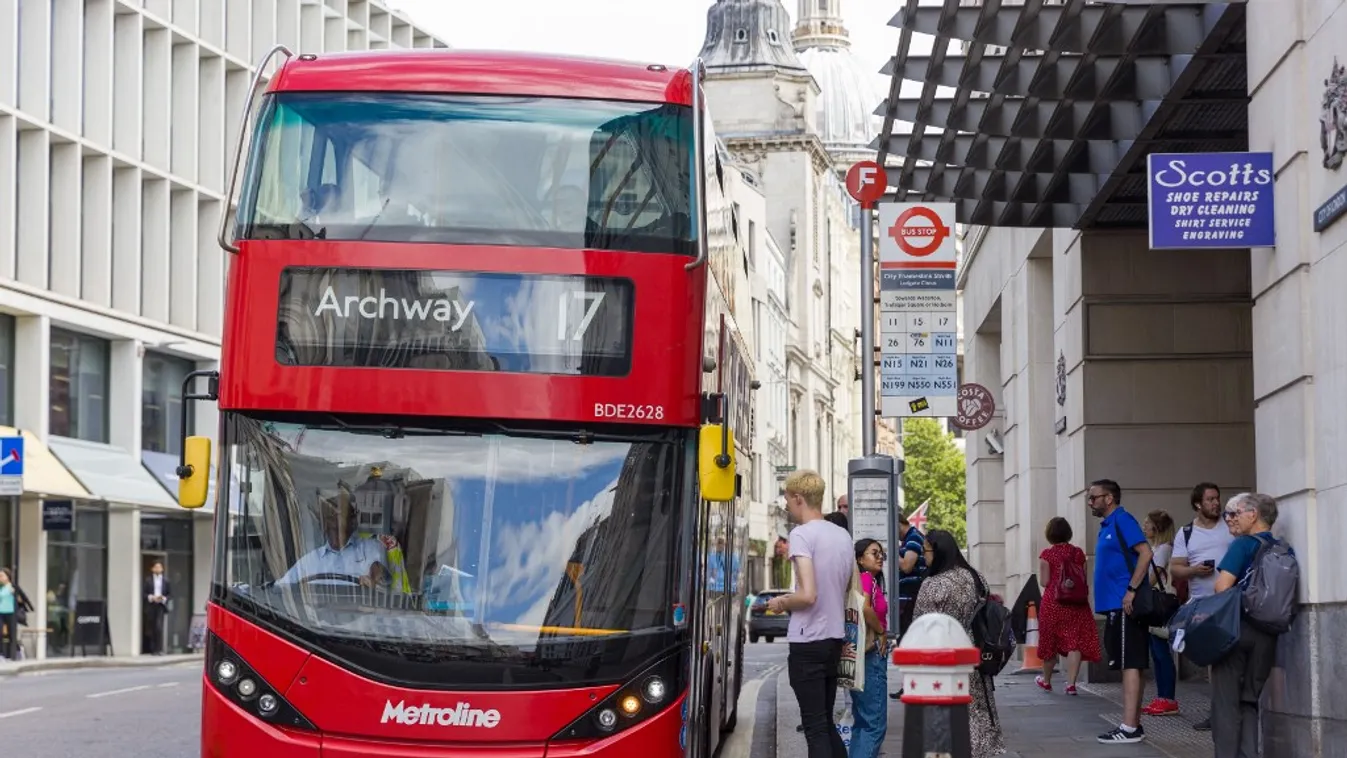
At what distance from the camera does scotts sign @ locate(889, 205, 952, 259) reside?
1778cm

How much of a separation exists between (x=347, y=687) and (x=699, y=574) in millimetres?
1966

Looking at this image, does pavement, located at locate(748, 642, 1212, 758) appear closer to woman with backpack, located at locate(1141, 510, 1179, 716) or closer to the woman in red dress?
woman with backpack, located at locate(1141, 510, 1179, 716)

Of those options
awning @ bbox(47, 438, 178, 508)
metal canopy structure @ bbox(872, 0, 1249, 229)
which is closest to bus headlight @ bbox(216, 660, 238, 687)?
metal canopy structure @ bbox(872, 0, 1249, 229)

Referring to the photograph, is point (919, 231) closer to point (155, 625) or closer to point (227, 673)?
point (227, 673)

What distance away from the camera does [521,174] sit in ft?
36.5

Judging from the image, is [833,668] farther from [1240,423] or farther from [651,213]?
[1240,423]

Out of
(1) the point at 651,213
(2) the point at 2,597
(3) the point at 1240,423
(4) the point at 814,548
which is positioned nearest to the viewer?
(1) the point at 651,213

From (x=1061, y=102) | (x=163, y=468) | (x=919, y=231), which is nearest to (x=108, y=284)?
(x=163, y=468)

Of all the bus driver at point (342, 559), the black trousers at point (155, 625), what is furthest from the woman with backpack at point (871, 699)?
the black trousers at point (155, 625)

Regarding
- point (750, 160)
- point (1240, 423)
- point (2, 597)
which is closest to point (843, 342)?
point (750, 160)

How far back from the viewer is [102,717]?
64.2 ft

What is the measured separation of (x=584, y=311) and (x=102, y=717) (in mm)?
10463

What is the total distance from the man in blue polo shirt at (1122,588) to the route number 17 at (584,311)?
527 centimetres

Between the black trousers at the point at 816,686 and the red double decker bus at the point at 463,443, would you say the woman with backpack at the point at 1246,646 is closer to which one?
the black trousers at the point at 816,686
